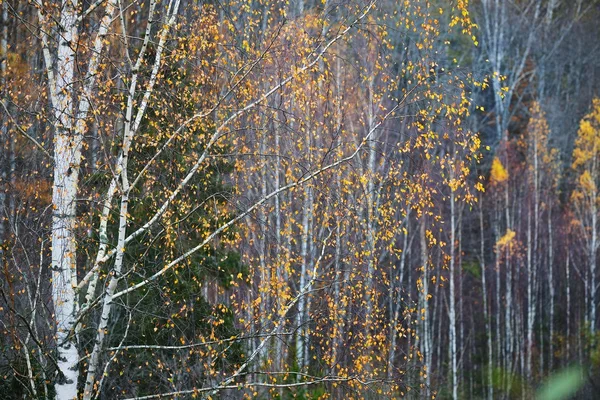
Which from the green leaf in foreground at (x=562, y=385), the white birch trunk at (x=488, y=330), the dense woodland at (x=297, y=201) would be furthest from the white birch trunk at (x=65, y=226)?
the green leaf in foreground at (x=562, y=385)

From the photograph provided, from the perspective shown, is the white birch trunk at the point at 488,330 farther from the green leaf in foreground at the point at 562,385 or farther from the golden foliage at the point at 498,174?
the green leaf in foreground at the point at 562,385

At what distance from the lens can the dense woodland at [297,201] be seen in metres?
6.74

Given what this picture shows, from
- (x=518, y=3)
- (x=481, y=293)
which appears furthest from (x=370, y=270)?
(x=518, y=3)

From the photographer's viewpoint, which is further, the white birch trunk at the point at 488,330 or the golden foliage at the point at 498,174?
Answer: the golden foliage at the point at 498,174

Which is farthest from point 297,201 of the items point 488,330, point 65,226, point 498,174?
point 498,174

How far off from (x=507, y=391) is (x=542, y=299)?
251 inches

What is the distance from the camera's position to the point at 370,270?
7.29 m

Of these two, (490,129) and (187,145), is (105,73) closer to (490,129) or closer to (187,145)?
(187,145)

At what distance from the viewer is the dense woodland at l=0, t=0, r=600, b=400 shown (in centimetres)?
674

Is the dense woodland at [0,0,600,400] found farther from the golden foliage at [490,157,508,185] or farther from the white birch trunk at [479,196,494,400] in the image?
the white birch trunk at [479,196,494,400]

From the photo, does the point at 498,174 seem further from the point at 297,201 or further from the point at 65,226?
the point at 65,226

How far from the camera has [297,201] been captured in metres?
13.4

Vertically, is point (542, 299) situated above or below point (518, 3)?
below

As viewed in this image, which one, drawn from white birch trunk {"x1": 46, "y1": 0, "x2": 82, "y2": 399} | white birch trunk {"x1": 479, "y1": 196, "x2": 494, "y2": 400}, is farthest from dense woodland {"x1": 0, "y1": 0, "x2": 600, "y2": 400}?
white birch trunk {"x1": 479, "y1": 196, "x2": 494, "y2": 400}
